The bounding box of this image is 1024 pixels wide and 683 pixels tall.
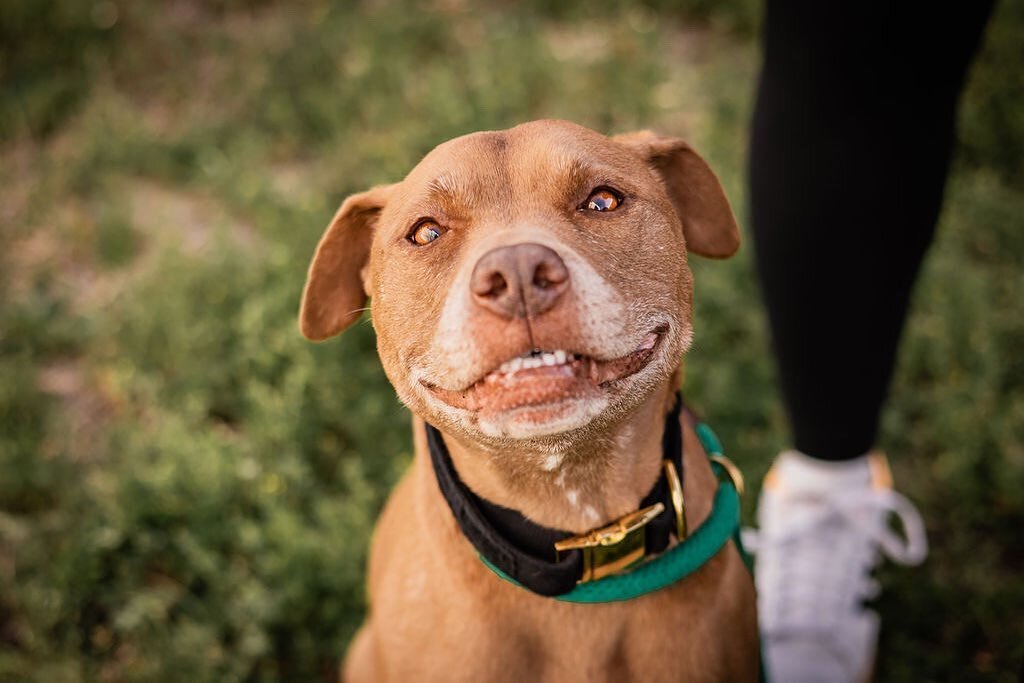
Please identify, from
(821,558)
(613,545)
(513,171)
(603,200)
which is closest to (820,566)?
(821,558)

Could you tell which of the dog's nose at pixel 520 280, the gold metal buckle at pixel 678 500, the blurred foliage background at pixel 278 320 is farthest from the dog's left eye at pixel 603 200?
the blurred foliage background at pixel 278 320

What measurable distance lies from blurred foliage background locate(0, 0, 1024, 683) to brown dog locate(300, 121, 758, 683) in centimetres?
120

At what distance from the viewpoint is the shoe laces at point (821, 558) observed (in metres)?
3.14

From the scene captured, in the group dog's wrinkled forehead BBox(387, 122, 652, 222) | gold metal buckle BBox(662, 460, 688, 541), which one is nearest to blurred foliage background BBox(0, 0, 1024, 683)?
gold metal buckle BBox(662, 460, 688, 541)

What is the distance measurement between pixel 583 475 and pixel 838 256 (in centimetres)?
115

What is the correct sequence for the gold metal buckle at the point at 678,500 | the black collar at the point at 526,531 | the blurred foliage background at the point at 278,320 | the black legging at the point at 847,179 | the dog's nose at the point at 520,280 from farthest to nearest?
1. the blurred foliage background at the point at 278,320
2. the black legging at the point at 847,179
3. the gold metal buckle at the point at 678,500
4. the black collar at the point at 526,531
5. the dog's nose at the point at 520,280

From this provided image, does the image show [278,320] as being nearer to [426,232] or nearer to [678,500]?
[426,232]

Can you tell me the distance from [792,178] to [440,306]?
4.23 feet

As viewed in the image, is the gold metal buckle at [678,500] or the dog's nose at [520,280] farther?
the gold metal buckle at [678,500]

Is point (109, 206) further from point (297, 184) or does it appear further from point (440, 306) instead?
point (440, 306)

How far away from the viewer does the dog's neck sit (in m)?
2.14

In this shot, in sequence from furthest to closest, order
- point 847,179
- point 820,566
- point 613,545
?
1. point 820,566
2. point 847,179
3. point 613,545

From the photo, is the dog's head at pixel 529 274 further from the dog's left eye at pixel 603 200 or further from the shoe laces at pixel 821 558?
the shoe laces at pixel 821 558

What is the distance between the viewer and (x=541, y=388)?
1852 mm
